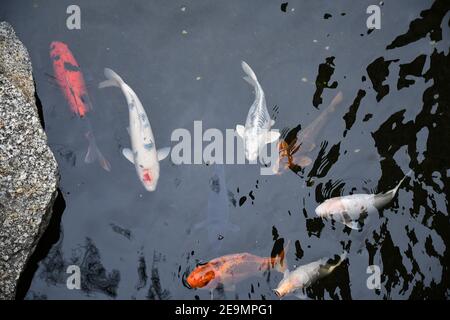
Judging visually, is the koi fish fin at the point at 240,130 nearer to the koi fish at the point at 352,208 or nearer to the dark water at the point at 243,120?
the dark water at the point at 243,120

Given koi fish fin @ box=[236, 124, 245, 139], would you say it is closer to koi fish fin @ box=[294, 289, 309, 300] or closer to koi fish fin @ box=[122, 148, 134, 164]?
koi fish fin @ box=[122, 148, 134, 164]

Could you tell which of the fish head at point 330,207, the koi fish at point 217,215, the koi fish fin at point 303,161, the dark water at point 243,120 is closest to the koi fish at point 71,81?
the dark water at point 243,120

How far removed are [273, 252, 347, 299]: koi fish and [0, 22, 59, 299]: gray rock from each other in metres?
2.67

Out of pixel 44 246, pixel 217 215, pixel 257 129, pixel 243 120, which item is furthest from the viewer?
pixel 243 120

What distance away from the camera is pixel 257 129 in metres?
6.59

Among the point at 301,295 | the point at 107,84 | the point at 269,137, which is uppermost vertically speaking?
the point at 107,84

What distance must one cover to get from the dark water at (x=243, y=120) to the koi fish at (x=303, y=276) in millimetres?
119

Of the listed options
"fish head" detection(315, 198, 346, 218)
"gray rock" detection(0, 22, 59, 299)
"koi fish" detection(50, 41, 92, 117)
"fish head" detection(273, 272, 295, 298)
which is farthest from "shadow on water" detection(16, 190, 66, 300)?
"fish head" detection(315, 198, 346, 218)

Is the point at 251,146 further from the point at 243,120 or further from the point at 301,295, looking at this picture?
the point at 301,295

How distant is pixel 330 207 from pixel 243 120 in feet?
4.90

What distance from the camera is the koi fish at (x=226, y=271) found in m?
6.17

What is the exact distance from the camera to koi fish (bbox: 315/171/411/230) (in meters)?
6.39

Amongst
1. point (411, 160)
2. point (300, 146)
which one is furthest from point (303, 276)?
point (411, 160)

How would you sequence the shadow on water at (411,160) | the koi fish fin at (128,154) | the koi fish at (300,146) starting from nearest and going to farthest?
1. the shadow on water at (411,160)
2. the koi fish fin at (128,154)
3. the koi fish at (300,146)
